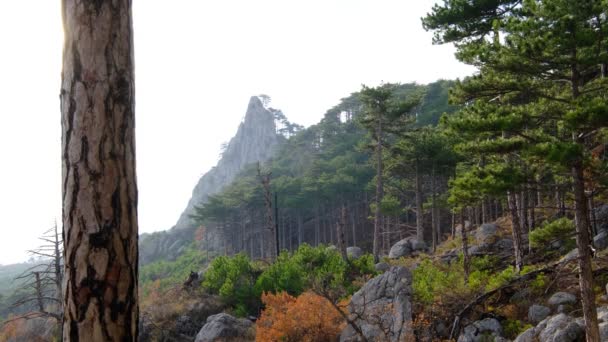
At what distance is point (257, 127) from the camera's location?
101000mm

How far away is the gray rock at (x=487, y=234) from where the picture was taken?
2319 cm

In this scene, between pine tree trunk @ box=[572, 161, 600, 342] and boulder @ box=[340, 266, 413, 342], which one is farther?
boulder @ box=[340, 266, 413, 342]

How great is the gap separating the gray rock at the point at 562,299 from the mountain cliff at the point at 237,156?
233 feet

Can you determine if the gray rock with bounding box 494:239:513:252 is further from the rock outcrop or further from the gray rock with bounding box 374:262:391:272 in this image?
the rock outcrop

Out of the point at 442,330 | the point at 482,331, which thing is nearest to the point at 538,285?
the point at 482,331

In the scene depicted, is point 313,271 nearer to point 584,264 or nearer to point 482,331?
point 482,331

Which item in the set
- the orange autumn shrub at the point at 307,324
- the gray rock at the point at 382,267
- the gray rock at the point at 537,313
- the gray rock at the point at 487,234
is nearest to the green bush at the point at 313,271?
the gray rock at the point at 382,267

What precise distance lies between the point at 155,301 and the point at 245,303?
4947 millimetres

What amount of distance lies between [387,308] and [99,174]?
47.0 feet

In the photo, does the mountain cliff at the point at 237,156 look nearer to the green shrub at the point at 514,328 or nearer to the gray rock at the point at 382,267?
the gray rock at the point at 382,267

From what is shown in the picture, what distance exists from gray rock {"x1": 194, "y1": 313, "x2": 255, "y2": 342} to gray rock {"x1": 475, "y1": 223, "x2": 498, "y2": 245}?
1282 centimetres

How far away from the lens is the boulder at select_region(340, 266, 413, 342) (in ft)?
46.2

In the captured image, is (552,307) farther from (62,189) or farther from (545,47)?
(62,189)

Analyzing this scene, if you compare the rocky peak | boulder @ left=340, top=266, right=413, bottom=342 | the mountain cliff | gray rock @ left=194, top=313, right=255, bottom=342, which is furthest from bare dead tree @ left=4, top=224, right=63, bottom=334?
the rocky peak
